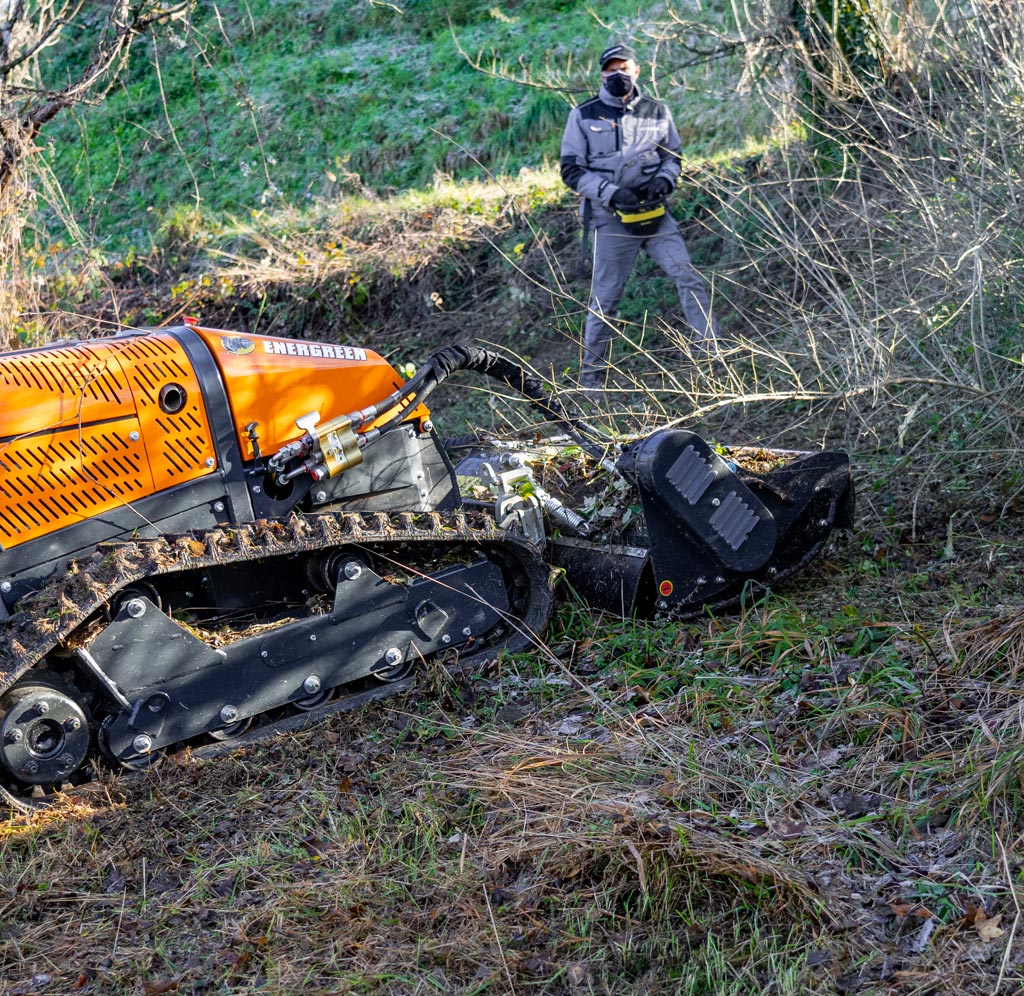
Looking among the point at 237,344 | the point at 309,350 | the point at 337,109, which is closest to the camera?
the point at 237,344

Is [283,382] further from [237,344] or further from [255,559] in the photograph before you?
[255,559]

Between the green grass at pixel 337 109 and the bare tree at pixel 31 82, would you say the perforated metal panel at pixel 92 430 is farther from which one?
the green grass at pixel 337 109

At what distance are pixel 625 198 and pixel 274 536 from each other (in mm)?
4602

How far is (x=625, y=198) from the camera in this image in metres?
8.12

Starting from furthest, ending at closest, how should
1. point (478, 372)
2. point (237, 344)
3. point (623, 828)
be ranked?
point (478, 372) < point (237, 344) < point (623, 828)

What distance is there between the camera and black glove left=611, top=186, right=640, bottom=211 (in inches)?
320

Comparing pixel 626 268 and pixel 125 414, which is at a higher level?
pixel 125 414

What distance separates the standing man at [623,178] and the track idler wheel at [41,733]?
462cm

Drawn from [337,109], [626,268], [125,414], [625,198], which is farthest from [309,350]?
[337,109]

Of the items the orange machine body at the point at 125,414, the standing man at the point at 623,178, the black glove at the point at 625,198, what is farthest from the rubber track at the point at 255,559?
the black glove at the point at 625,198

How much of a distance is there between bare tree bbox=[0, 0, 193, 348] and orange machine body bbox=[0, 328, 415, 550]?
2841 mm

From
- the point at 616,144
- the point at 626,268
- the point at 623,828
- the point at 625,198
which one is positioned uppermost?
the point at 616,144

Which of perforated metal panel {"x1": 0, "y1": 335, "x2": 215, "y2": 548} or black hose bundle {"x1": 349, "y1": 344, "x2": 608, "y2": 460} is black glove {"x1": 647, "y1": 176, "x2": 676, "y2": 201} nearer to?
black hose bundle {"x1": 349, "y1": 344, "x2": 608, "y2": 460}

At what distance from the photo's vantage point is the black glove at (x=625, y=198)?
320 inches
